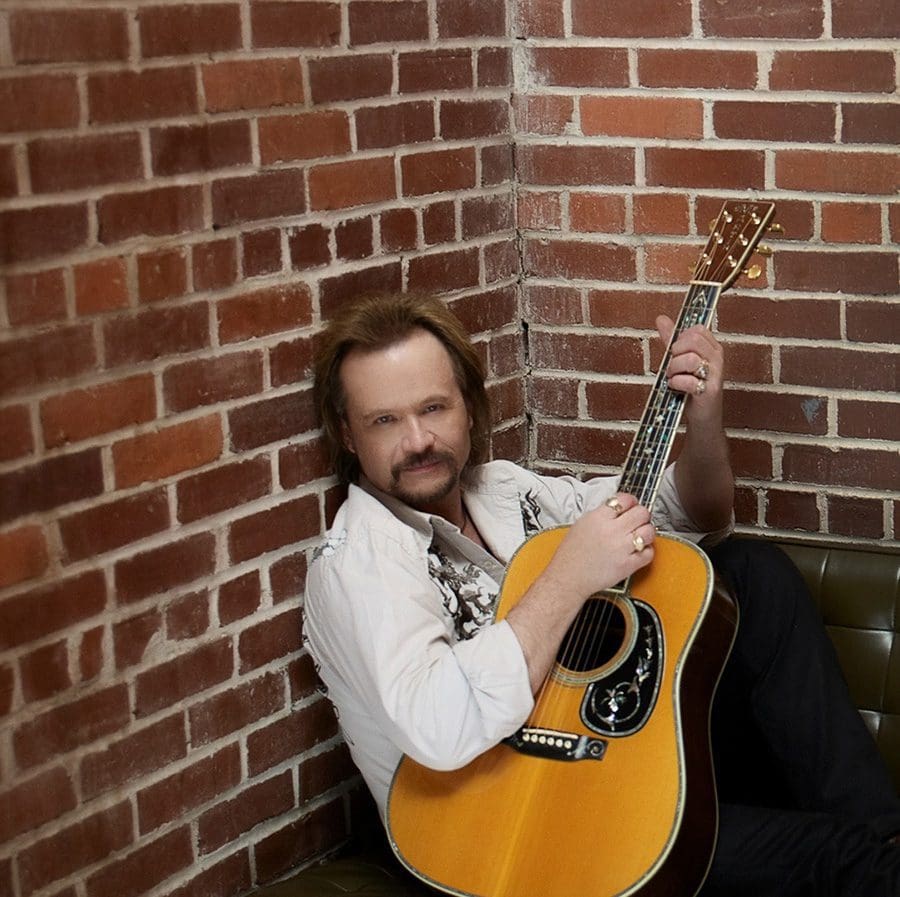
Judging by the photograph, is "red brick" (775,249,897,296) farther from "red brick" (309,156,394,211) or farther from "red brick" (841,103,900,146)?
"red brick" (309,156,394,211)

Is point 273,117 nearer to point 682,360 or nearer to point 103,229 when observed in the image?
point 103,229

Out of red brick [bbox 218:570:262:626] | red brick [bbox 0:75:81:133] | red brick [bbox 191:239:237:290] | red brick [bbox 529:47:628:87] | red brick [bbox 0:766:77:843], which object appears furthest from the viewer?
red brick [bbox 529:47:628:87]

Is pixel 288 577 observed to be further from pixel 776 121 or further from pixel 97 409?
pixel 776 121

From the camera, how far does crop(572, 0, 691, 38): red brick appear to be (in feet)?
9.09

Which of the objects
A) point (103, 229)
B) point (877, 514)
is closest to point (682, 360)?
point (877, 514)

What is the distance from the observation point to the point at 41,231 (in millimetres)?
1985

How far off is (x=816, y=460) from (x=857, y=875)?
34.6 inches

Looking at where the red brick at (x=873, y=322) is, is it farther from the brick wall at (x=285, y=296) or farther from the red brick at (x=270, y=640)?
the red brick at (x=270, y=640)

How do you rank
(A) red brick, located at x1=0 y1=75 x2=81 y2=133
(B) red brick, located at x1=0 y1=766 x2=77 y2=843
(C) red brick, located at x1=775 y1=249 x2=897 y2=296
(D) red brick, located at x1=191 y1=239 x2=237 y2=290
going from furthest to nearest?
(C) red brick, located at x1=775 y1=249 x2=897 y2=296 < (D) red brick, located at x1=191 y1=239 x2=237 y2=290 < (B) red brick, located at x1=0 y1=766 x2=77 y2=843 < (A) red brick, located at x1=0 y1=75 x2=81 y2=133

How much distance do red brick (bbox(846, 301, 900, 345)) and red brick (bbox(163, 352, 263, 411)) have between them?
1.12 metres

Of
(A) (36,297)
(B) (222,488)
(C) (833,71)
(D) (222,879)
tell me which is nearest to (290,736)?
(D) (222,879)

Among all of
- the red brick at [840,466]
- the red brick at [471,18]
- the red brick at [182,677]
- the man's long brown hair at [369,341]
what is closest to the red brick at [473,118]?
the red brick at [471,18]

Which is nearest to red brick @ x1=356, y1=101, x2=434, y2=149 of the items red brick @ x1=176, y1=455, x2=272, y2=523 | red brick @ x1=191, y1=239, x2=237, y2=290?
red brick @ x1=191, y1=239, x2=237, y2=290

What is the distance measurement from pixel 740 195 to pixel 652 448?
64cm
